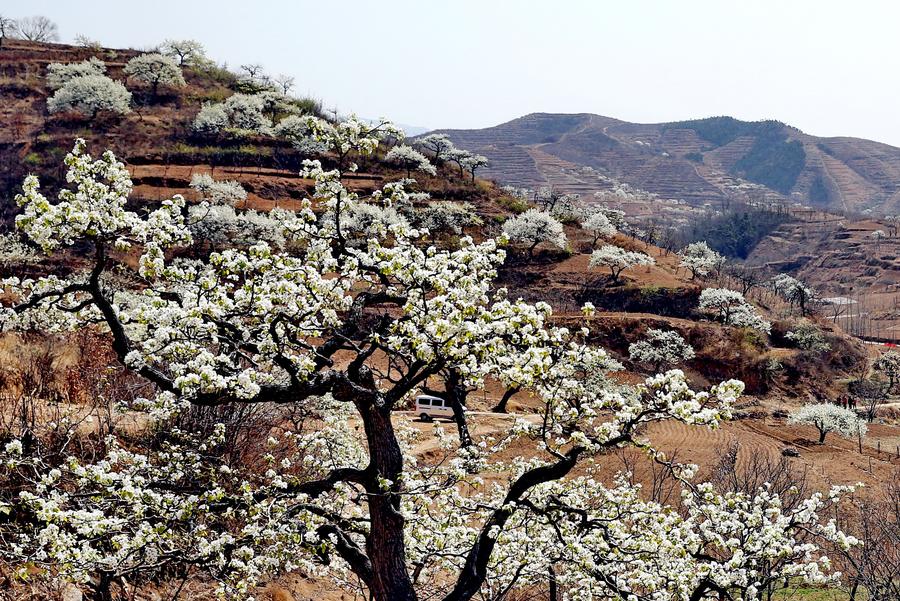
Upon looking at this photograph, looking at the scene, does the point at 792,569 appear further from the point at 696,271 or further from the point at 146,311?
the point at 696,271

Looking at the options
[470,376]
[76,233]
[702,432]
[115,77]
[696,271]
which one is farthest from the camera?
[115,77]

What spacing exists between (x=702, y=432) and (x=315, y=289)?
27.1 m

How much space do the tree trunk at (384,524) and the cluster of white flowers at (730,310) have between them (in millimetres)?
45591

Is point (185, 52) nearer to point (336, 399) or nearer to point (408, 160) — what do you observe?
point (408, 160)

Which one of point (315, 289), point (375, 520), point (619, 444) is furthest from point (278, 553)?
point (619, 444)

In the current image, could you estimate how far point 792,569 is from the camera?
6.62m

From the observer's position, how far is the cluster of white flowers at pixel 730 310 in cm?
4613

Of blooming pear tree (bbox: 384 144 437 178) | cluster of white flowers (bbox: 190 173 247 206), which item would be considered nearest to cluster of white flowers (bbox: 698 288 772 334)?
blooming pear tree (bbox: 384 144 437 178)

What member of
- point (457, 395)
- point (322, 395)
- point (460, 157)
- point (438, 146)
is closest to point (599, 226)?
point (460, 157)

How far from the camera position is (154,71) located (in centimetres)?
6750

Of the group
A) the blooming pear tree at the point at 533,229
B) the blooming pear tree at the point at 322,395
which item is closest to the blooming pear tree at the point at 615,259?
the blooming pear tree at the point at 533,229

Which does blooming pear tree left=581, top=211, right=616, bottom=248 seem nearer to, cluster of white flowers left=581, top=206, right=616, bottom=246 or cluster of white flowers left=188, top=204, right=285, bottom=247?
cluster of white flowers left=581, top=206, right=616, bottom=246

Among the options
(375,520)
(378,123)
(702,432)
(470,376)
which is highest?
(378,123)

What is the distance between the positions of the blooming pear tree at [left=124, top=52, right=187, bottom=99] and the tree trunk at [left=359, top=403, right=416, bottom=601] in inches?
2877
